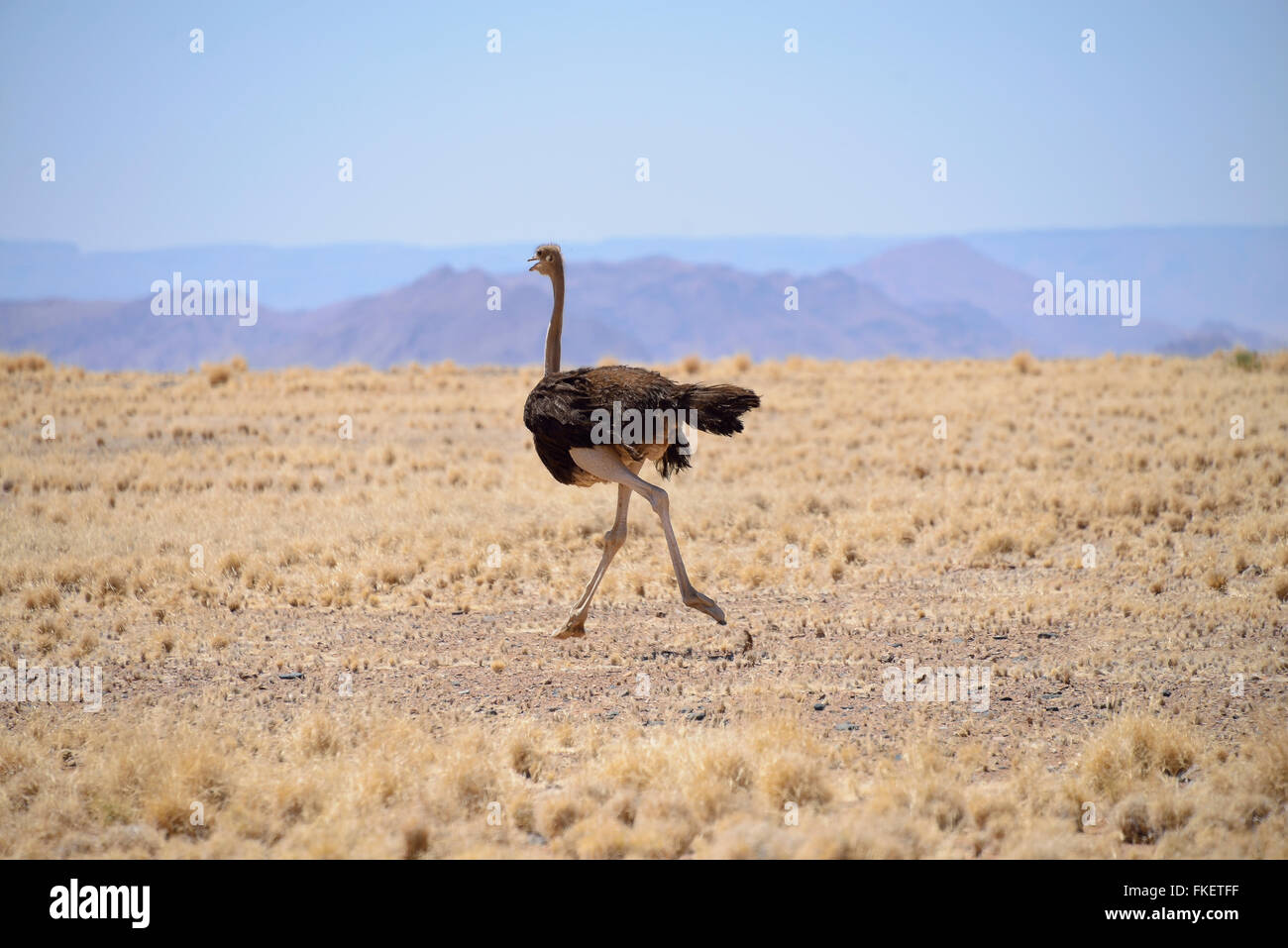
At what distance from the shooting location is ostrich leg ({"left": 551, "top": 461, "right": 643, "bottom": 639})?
9109 millimetres

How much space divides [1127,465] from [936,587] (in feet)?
19.7

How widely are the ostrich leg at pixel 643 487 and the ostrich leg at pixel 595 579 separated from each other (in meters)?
0.37

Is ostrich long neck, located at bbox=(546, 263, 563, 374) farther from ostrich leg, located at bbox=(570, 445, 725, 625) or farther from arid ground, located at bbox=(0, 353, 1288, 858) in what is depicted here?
arid ground, located at bbox=(0, 353, 1288, 858)

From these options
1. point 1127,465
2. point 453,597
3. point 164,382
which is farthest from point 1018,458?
point 164,382

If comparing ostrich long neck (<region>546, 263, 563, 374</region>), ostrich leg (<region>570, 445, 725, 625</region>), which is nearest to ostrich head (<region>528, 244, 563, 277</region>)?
ostrich long neck (<region>546, 263, 563, 374</region>)

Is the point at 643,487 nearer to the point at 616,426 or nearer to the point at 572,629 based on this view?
the point at 616,426

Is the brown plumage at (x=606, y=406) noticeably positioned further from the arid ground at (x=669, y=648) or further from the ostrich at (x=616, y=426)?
the arid ground at (x=669, y=648)

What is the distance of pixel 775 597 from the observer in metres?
10.6

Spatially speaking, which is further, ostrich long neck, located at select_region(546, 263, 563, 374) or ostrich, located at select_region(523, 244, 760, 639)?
ostrich long neck, located at select_region(546, 263, 563, 374)

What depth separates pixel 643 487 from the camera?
29.5ft

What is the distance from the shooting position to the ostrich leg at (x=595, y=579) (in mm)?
9109

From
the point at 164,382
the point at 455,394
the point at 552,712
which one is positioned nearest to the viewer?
the point at 552,712
